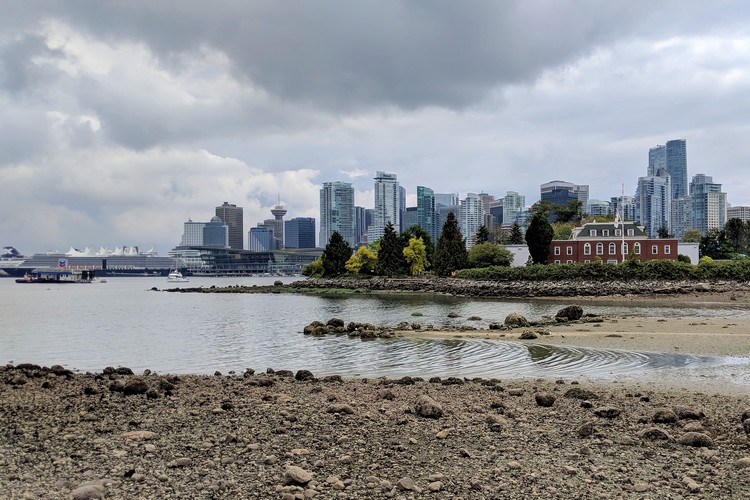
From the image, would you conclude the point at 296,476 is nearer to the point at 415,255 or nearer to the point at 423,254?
the point at 415,255

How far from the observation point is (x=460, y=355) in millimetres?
25719

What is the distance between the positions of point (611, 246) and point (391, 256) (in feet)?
143

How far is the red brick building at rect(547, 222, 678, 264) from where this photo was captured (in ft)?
330

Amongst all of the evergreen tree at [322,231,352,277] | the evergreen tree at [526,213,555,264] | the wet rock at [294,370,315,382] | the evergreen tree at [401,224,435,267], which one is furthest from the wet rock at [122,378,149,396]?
the evergreen tree at [322,231,352,277]

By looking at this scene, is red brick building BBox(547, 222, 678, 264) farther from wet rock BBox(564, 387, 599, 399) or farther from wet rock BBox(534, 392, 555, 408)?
wet rock BBox(534, 392, 555, 408)

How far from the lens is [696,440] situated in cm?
1000

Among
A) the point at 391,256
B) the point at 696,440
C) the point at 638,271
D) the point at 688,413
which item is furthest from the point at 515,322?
the point at 391,256

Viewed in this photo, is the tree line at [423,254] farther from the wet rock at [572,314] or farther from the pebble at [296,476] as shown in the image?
the pebble at [296,476]

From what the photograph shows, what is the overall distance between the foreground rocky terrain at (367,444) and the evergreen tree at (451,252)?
97476 mm

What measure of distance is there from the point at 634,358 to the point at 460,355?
703cm

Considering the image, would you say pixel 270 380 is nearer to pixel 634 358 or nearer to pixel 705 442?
pixel 705 442

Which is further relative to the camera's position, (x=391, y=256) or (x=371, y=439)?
(x=391, y=256)

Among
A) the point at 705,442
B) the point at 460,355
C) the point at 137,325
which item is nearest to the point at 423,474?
the point at 705,442

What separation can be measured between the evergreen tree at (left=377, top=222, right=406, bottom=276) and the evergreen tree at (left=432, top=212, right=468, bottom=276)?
1128cm
